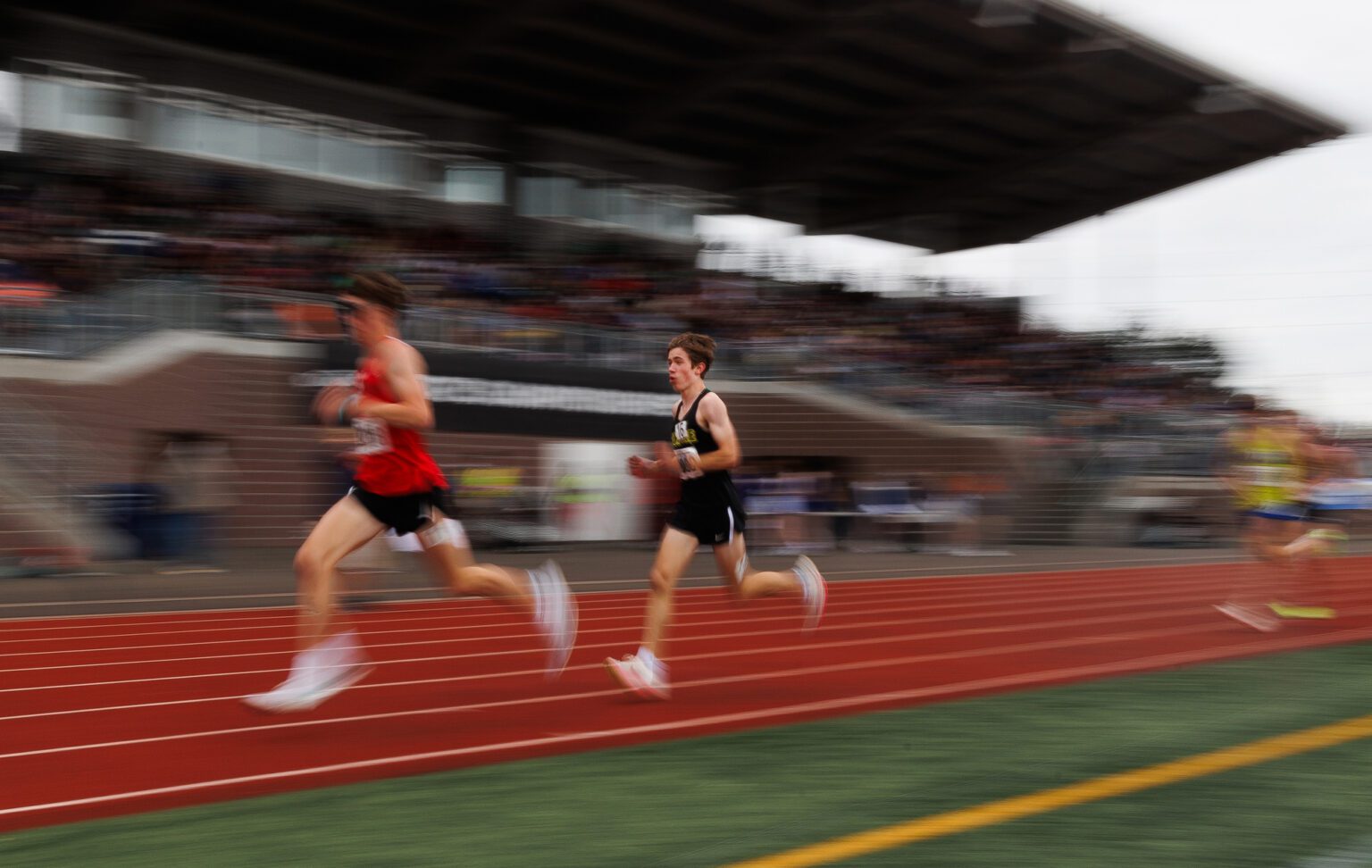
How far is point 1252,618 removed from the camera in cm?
1028

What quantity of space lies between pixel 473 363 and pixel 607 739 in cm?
1523

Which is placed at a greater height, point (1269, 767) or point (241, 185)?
point (241, 185)

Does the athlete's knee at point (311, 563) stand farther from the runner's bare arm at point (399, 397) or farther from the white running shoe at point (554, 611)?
the white running shoe at point (554, 611)

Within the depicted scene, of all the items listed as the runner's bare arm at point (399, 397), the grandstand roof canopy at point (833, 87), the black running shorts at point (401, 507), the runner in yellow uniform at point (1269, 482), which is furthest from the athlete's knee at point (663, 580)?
the grandstand roof canopy at point (833, 87)

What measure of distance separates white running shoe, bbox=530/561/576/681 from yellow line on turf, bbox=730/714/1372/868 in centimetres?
263

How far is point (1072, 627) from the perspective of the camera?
10398mm

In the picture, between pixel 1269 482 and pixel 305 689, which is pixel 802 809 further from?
pixel 1269 482

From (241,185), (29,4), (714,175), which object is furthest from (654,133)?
(29,4)

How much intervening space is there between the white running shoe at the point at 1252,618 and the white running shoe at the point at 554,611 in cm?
587

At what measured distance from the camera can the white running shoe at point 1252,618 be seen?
9.99m

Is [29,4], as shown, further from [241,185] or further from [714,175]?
[714,175]

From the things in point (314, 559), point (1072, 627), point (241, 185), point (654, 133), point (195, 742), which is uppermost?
point (654, 133)

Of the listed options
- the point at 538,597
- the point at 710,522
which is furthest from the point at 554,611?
the point at 710,522

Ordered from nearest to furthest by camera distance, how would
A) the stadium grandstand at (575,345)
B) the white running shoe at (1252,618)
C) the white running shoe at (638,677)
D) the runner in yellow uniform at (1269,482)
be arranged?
the white running shoe at (638,677), the stadium grandstand at (575,345), the white running shoe at (1252,618), the runner in yellow uniform at (1269,482)
